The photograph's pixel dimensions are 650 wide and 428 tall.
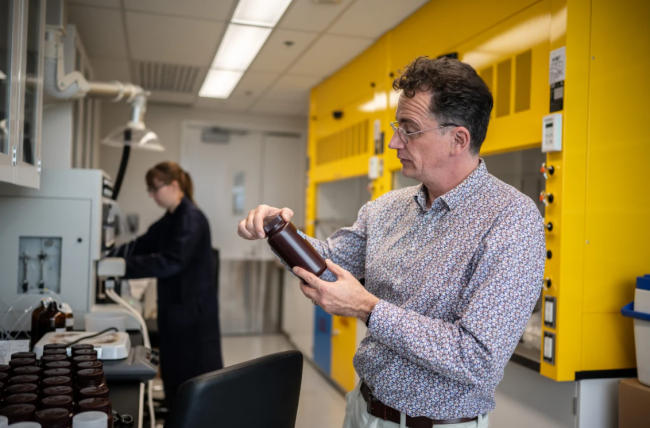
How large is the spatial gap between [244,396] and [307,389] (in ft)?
9.44

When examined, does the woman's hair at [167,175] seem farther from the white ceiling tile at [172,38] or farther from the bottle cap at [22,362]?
the bottle cap at [22,362]

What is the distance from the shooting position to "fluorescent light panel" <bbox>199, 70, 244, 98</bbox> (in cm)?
405

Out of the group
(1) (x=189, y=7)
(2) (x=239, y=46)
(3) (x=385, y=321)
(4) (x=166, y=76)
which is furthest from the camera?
(4) (x=166, y=76)

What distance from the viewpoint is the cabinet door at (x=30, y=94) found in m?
1.61

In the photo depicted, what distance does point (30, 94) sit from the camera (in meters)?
1.75

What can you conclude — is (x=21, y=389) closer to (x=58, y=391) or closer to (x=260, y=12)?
(x=58, y=391)

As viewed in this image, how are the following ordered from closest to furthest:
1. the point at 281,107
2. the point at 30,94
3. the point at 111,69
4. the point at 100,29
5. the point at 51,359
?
the point at 51,359, the point at 30,94, the point at 100,29, the point at 111,69, the point at 281,107

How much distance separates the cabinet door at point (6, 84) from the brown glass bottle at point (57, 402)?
614mm

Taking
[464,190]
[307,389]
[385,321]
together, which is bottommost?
[307,389]

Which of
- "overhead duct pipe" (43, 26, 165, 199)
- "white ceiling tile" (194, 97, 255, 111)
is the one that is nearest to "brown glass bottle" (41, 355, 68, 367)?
"overhead duct pipe" (43, 26, 165, 199)

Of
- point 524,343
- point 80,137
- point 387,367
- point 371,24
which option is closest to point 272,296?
point 80,137

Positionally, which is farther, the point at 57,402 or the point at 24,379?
the point at 24,379

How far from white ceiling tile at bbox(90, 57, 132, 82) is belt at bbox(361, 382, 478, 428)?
128 inches

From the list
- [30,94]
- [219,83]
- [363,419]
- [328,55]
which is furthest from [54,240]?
[219,83]
